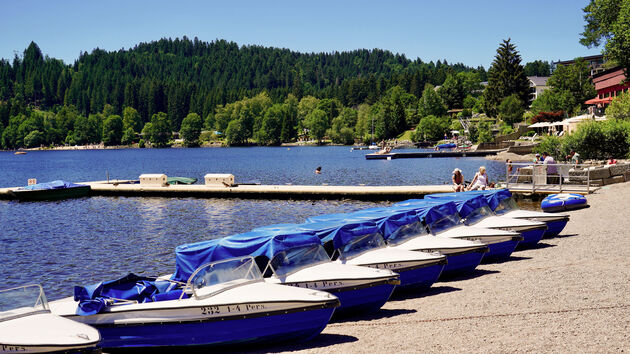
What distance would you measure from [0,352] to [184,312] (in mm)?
3313

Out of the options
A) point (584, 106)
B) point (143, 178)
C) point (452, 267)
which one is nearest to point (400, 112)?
point (584, 106)

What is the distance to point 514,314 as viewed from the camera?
13078 mm

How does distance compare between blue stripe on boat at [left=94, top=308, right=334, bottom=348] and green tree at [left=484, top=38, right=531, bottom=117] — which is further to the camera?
green tree at [left=484, top=38, right=531, bottom=117]

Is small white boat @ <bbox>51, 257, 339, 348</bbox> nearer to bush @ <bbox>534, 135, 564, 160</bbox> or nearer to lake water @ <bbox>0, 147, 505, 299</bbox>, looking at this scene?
lake water @ <bbox>0, 147, 505, 299</bbox>

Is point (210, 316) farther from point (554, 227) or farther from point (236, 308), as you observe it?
point (554, 227)

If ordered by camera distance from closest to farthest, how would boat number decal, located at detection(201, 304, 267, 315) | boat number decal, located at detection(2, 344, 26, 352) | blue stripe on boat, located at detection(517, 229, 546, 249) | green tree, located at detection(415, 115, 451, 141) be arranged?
1. boat number decal, located at detection(2, 344, 26, 352)
2. boat number decal, located at detection(201, 304, 267, 315)
3. blue stripe on boat, located at detection(517, 229, 546, 249)
4. green tree, located at detection(415, 115, 451, 141)

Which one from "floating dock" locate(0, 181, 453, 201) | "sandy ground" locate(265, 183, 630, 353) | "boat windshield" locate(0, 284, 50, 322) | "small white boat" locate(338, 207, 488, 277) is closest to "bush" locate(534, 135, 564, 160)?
"floating dock" locate(0, 181, 453, 201)

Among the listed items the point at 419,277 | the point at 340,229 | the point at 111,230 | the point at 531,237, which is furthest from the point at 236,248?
the point at 111,230

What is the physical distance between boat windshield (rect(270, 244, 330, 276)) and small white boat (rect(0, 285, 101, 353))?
4.52m

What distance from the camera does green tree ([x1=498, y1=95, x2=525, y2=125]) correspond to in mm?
128750

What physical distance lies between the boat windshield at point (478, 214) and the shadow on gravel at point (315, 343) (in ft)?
33.2

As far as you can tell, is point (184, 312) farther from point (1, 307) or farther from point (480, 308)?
point (480, 308)

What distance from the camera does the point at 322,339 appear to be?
12555mm

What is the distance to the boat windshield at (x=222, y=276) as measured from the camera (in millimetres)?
12203
